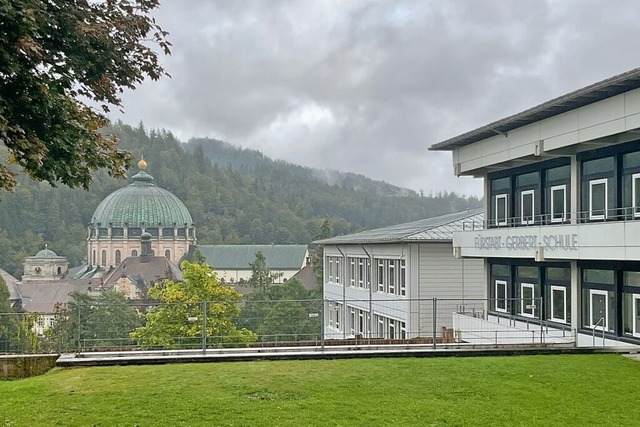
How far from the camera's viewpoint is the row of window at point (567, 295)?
65.8 ft

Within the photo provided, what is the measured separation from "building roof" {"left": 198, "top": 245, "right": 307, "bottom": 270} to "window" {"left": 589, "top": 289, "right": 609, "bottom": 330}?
125870 millimetres

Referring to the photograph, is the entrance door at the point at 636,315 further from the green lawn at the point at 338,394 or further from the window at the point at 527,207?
the window at the point at 527,207

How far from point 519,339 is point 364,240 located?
Answer: 18262mm

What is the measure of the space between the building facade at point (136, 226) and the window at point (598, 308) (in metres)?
131

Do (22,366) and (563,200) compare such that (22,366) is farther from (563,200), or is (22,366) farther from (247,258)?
(247,258)

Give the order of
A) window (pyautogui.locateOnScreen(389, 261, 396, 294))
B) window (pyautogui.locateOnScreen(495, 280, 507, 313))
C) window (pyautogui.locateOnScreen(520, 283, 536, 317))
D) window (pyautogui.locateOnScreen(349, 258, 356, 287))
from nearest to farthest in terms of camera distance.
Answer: window (pyautogui.locateOnScreen(520, 283, 536, 317)) → window (pyautogui.locateOnScreen(495, 280, 507, 313)) → window (pyautogui.locateOnScreen(389, 261, 396, 294)) → window (pyautogui.locateOnScreen(349, 258, 356, 287))

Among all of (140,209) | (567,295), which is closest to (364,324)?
(567,295)

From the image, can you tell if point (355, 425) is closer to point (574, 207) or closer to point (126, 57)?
point (126, 57)

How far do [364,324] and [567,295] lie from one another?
17.1 m

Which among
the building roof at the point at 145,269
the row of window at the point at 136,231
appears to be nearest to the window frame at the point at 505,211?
the building roof at the point at 145,269

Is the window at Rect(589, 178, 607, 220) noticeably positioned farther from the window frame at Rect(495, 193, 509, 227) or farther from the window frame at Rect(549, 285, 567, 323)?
the window frame at Rect(495, 193, 509, 227)

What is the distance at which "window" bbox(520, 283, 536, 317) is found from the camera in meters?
25.8

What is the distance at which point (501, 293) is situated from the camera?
28875 mm

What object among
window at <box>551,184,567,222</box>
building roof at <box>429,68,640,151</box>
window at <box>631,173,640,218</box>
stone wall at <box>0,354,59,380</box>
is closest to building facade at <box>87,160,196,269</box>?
building roof at <box>429,68,640,151</box>
